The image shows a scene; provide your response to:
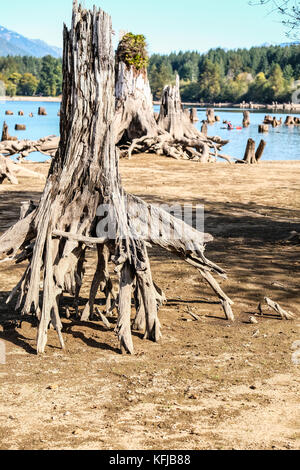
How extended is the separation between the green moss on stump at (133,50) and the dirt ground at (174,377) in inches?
672

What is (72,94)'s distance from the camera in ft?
21.0

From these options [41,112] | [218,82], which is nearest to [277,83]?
[218,82]

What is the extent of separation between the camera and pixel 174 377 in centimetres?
542

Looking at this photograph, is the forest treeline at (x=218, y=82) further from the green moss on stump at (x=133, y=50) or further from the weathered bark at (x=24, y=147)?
the weathered bark at (x=24, y=147)

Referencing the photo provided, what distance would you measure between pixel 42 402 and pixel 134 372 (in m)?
0.91

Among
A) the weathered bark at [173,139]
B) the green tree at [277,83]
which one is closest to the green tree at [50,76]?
the green tree at [277,83]

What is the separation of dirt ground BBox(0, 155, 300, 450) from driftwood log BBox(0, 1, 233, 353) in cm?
39

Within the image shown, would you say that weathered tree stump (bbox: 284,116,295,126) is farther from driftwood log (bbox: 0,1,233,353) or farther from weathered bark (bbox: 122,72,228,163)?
driftwood log (bbox: 0,1,233,353)

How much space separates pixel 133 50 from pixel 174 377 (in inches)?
845

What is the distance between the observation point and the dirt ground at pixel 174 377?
14.4 feet

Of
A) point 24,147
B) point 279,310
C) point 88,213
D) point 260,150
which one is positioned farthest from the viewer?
point 260,150

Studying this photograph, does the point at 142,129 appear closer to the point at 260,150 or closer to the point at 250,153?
the point at 250,153
